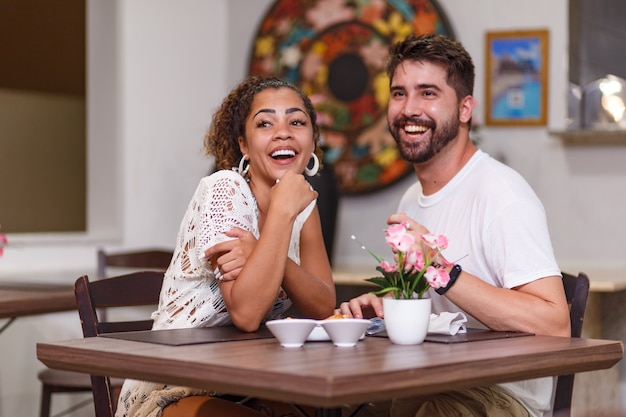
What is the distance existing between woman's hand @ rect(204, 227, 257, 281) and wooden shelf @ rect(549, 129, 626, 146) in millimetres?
2706

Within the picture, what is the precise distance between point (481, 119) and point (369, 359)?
331 cm

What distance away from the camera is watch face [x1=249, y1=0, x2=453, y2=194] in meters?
5.11

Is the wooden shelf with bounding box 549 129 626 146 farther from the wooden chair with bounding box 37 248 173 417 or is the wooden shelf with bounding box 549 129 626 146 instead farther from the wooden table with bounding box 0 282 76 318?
the wooden table with bounding box 0 282 76 318

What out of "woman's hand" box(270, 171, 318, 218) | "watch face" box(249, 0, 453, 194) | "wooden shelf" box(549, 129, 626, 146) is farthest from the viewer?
"watch face" box(249, 0, 453, 194)

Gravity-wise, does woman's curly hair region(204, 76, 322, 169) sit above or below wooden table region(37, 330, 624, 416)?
above

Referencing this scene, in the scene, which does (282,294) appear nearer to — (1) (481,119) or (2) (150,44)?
(1) (481,119)

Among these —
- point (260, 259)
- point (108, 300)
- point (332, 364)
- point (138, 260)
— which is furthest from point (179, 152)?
point (332, 364)

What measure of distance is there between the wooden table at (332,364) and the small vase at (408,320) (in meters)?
0.02

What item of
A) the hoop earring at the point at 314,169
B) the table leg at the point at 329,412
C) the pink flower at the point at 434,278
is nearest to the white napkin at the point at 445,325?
the pink flower at the point at 434,278

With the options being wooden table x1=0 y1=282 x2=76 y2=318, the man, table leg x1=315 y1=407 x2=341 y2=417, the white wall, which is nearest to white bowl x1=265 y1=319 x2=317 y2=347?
table leg x1=315 y1=407 x2=341 y2=417

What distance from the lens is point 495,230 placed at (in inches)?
92.5

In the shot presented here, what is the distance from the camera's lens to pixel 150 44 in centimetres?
519

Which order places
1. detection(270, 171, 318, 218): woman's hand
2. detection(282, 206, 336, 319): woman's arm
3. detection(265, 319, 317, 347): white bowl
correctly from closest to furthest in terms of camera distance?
detection(265, 319, 317, 347): white bowl < detection(270, 171, 318, 218): woman's hand < detection(282, 206, 336, 319): woman's arm

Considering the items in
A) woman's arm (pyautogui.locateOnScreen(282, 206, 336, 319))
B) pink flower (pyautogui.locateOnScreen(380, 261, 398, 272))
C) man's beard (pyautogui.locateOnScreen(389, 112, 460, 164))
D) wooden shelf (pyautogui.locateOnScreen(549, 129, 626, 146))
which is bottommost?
woman's arm (pyautogui.locateOnScreen(282, 206, 336, 319))
